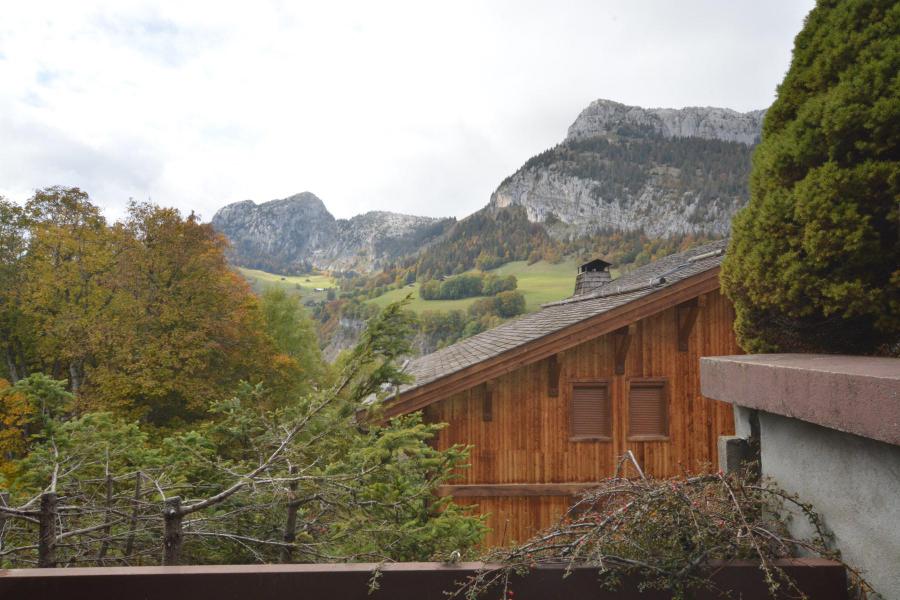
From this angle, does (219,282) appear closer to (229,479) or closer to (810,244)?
(229,479)

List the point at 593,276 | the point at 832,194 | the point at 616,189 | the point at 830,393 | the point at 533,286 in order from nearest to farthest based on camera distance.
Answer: the point at 830,393 < the point at 832,194 < the point at 593,276 < the point at 533,286 < the point at 616,189

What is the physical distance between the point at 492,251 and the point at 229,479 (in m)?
104

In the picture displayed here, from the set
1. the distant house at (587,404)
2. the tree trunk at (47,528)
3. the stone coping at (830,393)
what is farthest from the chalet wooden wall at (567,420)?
the stone coping at (830,393)

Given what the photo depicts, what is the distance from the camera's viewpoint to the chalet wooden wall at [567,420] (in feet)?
27.8

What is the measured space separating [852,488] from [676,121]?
165 metres

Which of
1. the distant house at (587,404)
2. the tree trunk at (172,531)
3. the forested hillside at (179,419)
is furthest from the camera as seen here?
the distant house at (587,404)

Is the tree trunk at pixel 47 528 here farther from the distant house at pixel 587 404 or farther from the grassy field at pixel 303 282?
the grassy field at pixel 303 282

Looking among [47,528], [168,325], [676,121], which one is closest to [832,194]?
[47,528]

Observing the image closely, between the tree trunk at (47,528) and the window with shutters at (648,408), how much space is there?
8.04 m

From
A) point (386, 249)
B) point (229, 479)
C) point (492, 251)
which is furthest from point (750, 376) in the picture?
point (386, 249)

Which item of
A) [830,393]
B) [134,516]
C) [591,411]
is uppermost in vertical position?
[830,393]

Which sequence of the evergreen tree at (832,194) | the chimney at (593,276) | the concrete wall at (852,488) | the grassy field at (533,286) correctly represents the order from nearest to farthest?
the concrete wall at (852,488)
the evergreen tree at (832,194)
the chimney at (593,276)
the grassy field at (533,286)

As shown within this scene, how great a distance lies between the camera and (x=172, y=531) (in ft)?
8.84

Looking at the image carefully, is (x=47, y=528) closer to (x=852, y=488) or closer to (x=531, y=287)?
(x=852, y=488)
